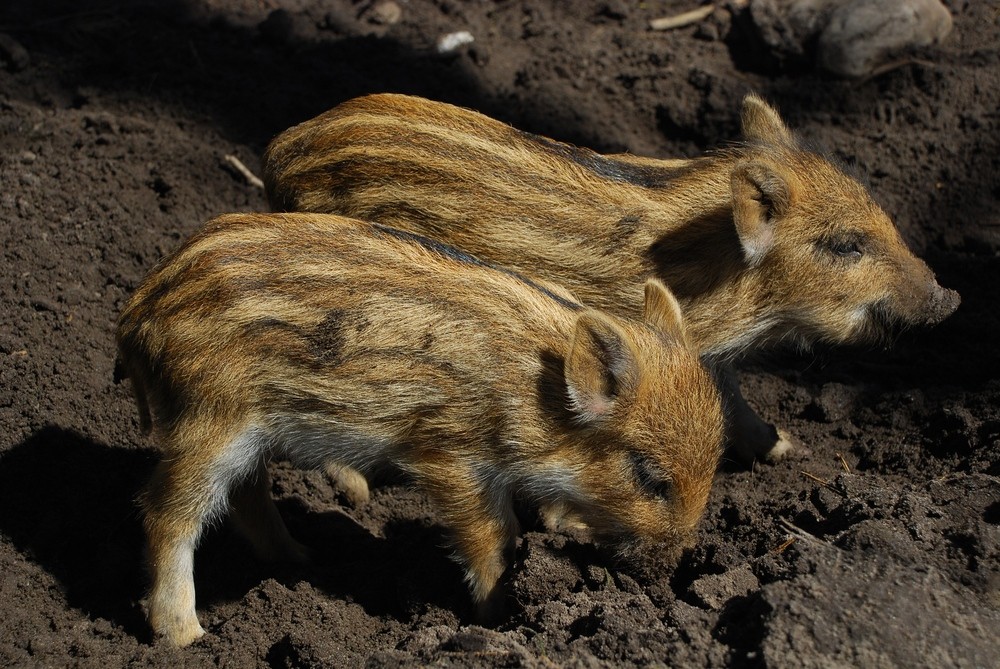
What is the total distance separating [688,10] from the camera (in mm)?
6609

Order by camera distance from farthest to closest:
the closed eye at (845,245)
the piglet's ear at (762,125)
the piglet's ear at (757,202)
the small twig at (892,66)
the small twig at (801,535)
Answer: the small twig at (892,66) → the piglet's ear at (762,125) → the closed eye at (845,245) → the piglet's ear at (757,202) → the small twig at (801,535)

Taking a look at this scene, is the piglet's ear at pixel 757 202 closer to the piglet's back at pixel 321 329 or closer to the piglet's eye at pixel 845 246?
the piglet's eye at pixel 845 246

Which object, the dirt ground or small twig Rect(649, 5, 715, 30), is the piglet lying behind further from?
small twig Rect(649, 5, 715, 30)

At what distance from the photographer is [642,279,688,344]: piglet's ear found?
3.43 m

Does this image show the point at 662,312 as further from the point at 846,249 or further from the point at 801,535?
the point at 846,249

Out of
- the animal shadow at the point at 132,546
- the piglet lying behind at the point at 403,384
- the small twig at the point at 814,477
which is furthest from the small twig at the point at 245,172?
the small twig at the point at 814,477

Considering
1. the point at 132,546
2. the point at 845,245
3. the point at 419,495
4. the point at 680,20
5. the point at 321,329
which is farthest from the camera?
the point at 680,20

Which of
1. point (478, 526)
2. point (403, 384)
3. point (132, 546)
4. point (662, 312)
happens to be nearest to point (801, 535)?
point (662, 312)

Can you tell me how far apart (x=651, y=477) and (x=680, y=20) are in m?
3.98

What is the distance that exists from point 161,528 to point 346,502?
945mm

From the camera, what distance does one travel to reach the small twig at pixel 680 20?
644 cm

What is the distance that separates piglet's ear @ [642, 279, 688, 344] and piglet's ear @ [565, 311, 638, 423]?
0.26m

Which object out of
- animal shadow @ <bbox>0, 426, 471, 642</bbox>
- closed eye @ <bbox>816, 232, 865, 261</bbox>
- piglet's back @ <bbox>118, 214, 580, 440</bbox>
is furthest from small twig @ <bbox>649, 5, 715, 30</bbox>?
animal shadow @ <bbox>0, 426, 471, 642</bbox>

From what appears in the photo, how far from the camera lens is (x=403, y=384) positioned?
326cm
